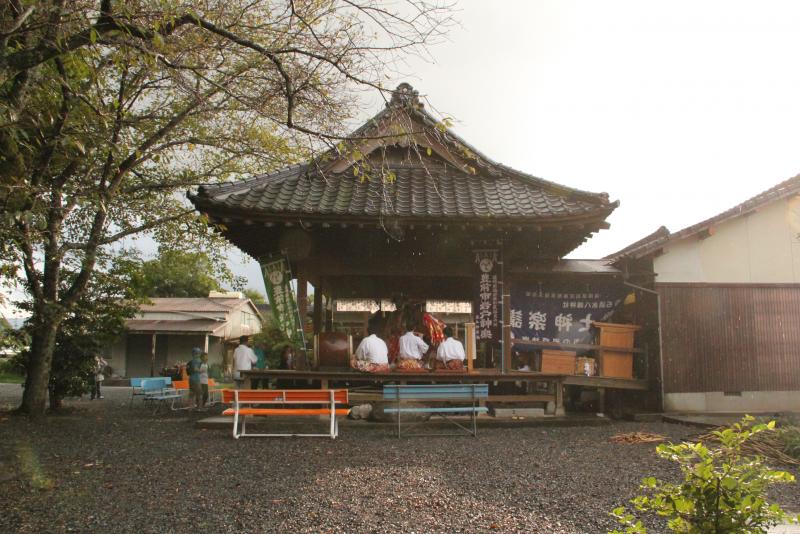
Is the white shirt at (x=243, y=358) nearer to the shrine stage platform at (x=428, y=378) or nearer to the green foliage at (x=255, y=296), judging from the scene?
the shrine stage platform at (x=428, y=378)

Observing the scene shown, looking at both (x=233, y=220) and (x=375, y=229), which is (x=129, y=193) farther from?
(x=375, y=229)

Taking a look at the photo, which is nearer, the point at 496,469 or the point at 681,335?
the point at 496,469

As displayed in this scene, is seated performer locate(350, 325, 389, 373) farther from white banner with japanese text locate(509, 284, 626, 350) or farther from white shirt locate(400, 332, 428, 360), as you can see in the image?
white banner with japanese text locate(509, 284, 626, 350)

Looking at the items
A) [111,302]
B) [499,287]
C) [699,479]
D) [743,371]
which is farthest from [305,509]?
[111,302]

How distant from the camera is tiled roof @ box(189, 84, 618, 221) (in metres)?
10.5

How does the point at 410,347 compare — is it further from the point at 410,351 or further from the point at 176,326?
the point at 176,326

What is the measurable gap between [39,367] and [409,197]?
924cm

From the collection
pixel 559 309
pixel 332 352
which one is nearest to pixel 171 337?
pixel 332 352

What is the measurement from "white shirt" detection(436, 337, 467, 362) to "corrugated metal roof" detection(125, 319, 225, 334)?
68.7 feet

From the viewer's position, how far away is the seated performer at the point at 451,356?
11.1 meters

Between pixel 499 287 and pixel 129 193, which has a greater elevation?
pixel 129 193

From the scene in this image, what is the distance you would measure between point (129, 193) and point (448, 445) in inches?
382

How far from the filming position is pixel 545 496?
595 centimetres

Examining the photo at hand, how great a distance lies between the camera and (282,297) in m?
11.2
